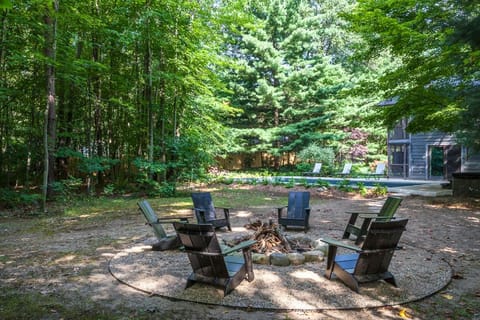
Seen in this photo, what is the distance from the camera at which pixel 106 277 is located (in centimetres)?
377

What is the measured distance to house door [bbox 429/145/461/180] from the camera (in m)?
16.4

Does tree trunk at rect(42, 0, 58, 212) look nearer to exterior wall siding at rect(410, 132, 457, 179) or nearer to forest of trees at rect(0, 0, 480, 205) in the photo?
forest of trees at rect(0, 0, 480, 205)

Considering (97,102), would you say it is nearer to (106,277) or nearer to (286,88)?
(106,277)

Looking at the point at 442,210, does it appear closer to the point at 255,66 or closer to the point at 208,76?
the point at 208,76

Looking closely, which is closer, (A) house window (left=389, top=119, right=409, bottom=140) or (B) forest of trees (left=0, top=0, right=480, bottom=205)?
(B) forest of trees (left=0, top=0, right=480, bottom=205)

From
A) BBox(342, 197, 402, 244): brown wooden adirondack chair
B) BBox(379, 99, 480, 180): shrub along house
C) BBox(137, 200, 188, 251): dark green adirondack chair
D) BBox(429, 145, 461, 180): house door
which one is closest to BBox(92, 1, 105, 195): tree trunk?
BBox(137, 200, 188, 251): dark green adirondack chair

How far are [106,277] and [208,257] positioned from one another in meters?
1.36

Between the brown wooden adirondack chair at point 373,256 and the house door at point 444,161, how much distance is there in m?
15.9

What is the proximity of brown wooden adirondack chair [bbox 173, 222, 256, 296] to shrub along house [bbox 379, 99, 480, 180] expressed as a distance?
14778 millimetres

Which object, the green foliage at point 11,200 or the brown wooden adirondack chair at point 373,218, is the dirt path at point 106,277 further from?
the green foliage at point 11,200

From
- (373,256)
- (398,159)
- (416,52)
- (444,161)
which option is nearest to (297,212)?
(373,256)

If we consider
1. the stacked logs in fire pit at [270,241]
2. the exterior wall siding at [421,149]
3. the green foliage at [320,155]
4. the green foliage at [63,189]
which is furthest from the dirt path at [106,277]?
the green foliage at [320,155]

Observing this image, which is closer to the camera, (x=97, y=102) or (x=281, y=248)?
(x=281, y=248)

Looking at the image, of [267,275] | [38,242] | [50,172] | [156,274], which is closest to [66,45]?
[50,172]
